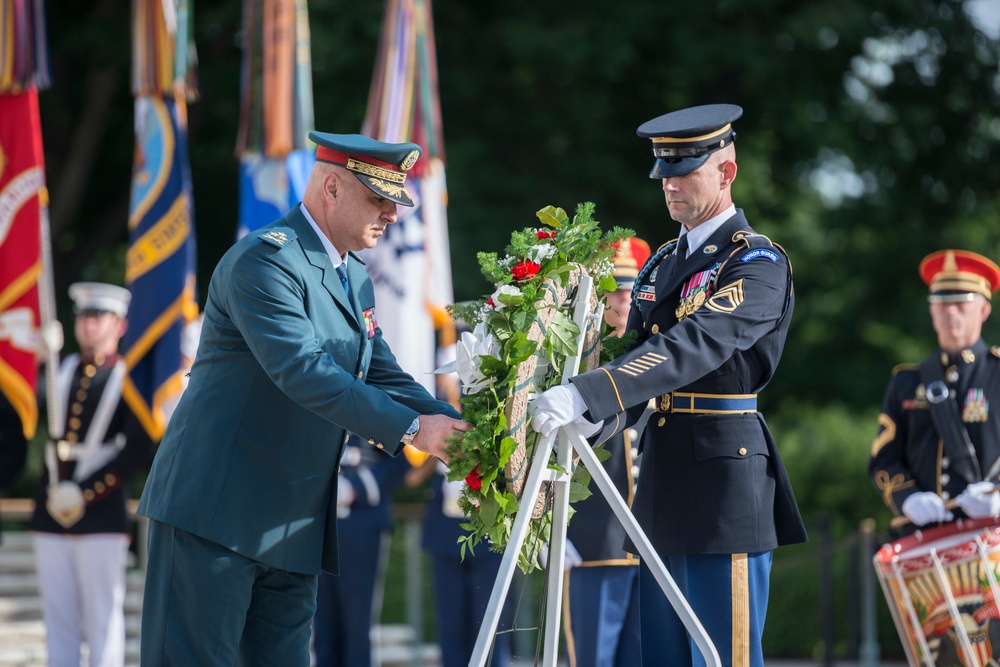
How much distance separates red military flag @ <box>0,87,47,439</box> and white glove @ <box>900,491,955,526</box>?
4.88 m

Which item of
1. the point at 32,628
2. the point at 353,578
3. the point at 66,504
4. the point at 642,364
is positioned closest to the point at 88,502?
the point at 66,504

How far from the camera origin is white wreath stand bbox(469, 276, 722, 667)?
3572mm

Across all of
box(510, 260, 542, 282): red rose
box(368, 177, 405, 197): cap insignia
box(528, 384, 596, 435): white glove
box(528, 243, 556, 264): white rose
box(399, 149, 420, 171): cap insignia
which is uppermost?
box(399, 149, 420, 171): cap insignia

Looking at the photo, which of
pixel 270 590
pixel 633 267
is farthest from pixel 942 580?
pixel 270 590

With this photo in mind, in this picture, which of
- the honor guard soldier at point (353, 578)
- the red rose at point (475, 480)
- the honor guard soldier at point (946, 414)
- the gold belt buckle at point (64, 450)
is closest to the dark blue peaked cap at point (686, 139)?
the red rose at point (475, 480)

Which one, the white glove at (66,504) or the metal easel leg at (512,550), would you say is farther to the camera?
the white glove at (66,504)

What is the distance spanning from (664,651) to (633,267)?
222 centimetres

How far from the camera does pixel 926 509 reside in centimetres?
662

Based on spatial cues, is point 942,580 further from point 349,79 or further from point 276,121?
point 349,79

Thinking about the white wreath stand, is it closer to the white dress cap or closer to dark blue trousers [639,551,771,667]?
dark blue trousers [639,551,771,667]

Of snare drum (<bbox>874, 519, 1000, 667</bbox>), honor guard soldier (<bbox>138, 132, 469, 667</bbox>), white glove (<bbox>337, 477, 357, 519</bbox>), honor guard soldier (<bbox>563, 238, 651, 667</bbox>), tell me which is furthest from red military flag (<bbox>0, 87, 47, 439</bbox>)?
snare drum (<bbox>874, 519, 1000, 667</bbox>)

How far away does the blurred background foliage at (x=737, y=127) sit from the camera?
12.3m

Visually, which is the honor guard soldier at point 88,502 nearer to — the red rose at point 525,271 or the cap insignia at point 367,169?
the cap insignia at point 367,169

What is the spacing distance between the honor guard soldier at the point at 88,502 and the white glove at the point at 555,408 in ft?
13.8
